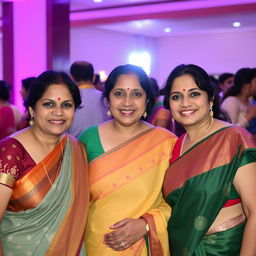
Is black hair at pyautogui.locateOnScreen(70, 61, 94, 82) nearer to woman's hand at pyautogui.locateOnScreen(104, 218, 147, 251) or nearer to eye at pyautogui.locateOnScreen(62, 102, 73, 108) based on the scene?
eye at pyautogui.locateOnScreen(62, 102, 73, 108)

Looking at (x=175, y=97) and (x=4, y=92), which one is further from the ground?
(x=175, y=97)

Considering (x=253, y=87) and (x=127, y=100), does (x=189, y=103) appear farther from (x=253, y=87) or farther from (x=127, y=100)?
(x=253, y=87)

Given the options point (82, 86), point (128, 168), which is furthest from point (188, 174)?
point (82, 86)

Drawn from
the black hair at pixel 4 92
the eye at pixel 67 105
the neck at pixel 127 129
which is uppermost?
the eye at pixel 67 105

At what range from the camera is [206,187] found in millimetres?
1761

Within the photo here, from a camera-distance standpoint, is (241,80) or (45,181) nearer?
(45,181)

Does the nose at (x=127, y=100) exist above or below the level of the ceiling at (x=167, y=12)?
below

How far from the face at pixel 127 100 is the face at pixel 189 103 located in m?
0.21

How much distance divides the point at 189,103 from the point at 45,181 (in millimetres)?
723

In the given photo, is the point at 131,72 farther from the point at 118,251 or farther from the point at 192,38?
the point at 192,38

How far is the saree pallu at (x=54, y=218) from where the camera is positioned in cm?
178

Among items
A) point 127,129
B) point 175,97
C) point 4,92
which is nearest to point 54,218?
point 127,129

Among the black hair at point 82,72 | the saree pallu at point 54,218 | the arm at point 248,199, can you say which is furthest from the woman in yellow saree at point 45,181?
the black hair at point 82,72

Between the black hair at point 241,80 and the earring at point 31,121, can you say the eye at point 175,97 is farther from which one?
the black hair at point 241,80
